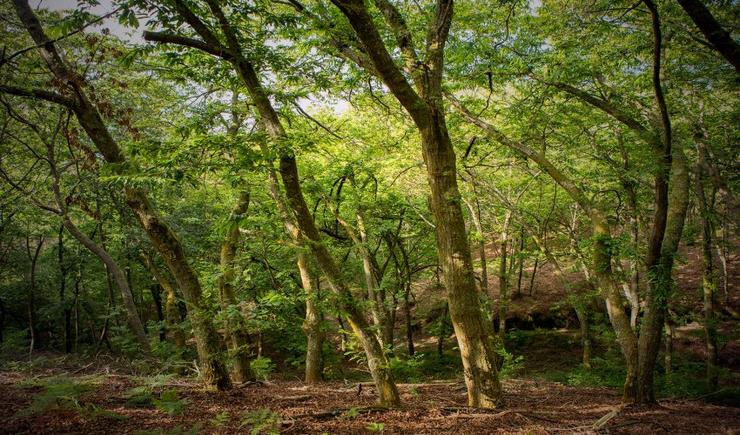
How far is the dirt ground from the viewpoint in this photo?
13.6ft

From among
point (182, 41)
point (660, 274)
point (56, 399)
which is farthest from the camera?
point (660, 274)

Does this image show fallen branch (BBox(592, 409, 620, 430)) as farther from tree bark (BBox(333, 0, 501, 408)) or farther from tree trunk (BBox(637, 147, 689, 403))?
tree trunk (BBox(637, 147, 689, 403))

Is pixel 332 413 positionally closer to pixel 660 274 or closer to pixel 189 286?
pixel 189 286

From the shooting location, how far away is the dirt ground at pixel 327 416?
4141 millimetres

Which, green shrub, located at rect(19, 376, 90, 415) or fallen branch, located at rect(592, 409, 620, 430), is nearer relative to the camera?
green shrub, located at rect(19, 376, 90, 415)

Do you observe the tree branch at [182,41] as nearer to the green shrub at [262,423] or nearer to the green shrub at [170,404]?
the green shrub at [170,404]

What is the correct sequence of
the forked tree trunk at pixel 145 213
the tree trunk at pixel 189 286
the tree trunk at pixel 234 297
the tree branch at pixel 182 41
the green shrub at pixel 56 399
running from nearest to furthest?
the green shrub at pixel 56 399 → the tree branch at pixel 182 41 → the forked tree trunk at pixel 145 213 → the tree trunk at pixel 189 286 → the tree trunk at pixel 234 297

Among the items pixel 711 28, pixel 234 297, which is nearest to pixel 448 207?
pixel 711 28

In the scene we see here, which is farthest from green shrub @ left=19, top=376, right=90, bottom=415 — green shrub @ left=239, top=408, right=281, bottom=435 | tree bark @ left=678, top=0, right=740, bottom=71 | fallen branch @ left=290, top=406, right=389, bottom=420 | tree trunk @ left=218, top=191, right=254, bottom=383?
tree bark @ left=678, top=0, right=740, bottom=71

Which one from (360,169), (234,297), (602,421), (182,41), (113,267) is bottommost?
(602,421)

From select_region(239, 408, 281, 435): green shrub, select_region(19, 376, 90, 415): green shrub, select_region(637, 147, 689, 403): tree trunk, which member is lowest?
select_region(239, 408, 281, 435): green shrub

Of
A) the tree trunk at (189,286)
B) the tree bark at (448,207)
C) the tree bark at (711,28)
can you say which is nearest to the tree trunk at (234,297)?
the tree trunk at (189,286)

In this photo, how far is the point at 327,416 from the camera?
4.73 m

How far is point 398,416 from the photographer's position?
16.1 ft
